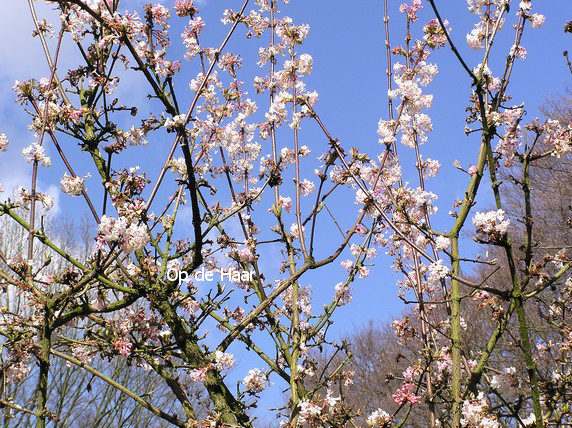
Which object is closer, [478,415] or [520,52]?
[478,415]

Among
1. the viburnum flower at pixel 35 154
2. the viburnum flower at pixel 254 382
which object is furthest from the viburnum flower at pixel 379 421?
the viburnum flower at pixel 35 154

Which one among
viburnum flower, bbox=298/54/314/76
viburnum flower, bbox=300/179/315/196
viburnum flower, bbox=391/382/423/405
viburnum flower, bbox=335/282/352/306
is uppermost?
viburnum flower, bbox=298/54/314/76

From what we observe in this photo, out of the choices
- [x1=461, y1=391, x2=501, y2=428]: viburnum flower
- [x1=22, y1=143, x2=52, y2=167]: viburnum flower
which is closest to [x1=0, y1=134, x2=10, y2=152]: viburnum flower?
[x1=22, y1=143, x2=52, y2=167]: viburnum flower

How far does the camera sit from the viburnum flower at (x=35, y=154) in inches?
145

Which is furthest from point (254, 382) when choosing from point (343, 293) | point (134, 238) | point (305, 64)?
point (305, 64)

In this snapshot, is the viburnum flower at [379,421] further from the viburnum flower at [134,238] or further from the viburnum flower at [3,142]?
the viburnum flower at [3,142]

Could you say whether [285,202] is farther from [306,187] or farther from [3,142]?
[3,142]

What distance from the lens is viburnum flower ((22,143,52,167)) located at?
12.1 feet

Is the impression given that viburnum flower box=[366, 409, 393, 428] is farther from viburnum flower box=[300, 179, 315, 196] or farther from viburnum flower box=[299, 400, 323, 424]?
viburnum flower box=[300, 179, 315, 196]

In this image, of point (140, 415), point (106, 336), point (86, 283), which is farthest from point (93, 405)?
point (86, 283)

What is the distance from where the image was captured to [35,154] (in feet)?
12.2

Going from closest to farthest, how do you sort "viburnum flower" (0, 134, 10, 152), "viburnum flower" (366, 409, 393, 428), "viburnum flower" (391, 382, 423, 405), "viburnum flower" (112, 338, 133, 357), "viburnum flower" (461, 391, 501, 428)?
"viburnum flower" (461, 391, 501, 428)
"viburnum flower" (366, 409, 393, 428)
"viburnum flower" (391, 382, 423, 405)
"viburnum flower" (112, 338, 133, 357)
"viburnum flower" (0, 134, 10, 152)

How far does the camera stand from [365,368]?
1866 centimetres

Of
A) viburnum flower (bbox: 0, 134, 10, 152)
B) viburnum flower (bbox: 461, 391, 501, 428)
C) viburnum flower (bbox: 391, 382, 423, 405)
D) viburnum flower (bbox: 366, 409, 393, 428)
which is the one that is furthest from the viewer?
viburnum flower (bbox: 0, 134, 10, 152)
